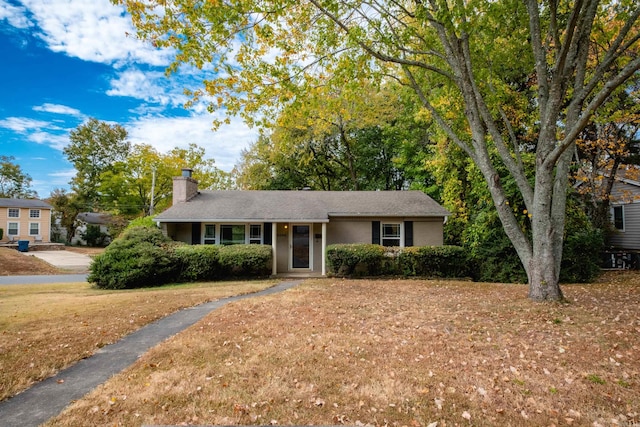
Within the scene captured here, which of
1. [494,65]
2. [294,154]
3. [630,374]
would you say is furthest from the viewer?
[294,154]

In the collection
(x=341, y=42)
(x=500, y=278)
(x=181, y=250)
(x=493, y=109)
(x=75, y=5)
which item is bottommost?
(x=500, y=278)

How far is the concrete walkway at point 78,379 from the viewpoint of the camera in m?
3.16

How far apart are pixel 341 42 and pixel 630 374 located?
8.44 meters

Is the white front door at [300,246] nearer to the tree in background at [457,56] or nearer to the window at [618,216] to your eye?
the tree in background at [457,56]

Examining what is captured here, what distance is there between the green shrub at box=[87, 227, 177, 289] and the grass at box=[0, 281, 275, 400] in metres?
1.31

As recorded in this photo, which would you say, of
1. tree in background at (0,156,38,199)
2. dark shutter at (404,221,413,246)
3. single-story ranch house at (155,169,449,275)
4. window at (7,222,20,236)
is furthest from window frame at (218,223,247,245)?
tree in background at (0,156,38,199)

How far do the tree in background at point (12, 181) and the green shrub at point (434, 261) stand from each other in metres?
61.7

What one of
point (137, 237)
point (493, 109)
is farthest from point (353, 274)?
point (137, 237)

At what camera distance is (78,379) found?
396 centimetres

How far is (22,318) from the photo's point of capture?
21.8 feet

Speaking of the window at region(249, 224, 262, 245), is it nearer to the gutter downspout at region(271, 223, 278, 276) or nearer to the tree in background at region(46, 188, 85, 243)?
the gutter downspout at region(271, 223, 278, 276)

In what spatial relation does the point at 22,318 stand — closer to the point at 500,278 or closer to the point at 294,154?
the point at 500,278

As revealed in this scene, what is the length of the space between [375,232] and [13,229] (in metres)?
41.2

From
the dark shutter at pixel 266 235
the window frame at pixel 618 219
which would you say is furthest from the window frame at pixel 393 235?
the window frame at pixel 618 219
